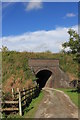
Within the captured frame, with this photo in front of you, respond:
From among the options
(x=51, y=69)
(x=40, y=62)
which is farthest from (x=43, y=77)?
(x=40, y=62)

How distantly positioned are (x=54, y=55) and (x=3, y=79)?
12.7 metres

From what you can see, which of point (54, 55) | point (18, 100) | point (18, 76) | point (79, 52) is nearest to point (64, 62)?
point (54, 55)

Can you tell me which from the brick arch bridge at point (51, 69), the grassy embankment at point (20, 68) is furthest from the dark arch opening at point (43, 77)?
the brick arch bridge at point (51, 69)

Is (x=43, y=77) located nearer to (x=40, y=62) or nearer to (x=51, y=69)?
(x=51, y=69)

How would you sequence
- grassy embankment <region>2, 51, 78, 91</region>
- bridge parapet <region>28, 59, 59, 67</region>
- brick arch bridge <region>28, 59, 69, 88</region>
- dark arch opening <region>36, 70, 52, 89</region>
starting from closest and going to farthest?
grassy embankment <region>2, 51, 78, 91</region> → brick arch bridge <region>28, 59, 69, 88</region> → bridge parapet <region>28, 59, 59, 67</region> → dark arch opening <region>36, 70, 52, 89</region>

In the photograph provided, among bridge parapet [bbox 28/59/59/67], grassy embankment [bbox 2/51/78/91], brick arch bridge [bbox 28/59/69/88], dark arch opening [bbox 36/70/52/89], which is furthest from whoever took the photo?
dark arch opening [bbox 36/70/52/89]

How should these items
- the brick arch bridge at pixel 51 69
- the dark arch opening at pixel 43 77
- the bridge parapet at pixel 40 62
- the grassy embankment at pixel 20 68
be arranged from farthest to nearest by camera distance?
the dark arch opening at pixel 43 77
the bridge parapet at pixel 40 62
the brick arch bridge at pixel 51 69
the grassy embankment at pixel 20 68

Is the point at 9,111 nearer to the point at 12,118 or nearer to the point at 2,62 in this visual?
the point at 12,118

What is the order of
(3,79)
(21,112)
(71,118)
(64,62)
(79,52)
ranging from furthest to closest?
(64,62), (3,79), (79,52), (21,112), (71,118)

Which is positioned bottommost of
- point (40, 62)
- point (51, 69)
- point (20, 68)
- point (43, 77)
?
point (43, 77)

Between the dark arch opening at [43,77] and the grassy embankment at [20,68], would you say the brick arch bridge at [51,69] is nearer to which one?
the grassy embankment at [20,68]

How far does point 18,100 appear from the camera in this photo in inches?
538

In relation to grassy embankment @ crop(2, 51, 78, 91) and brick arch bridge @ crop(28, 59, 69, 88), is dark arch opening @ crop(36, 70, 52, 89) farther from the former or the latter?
brick arch bridge @ crop(28, 59, 69, 88)

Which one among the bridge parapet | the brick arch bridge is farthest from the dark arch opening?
the bridge parapet
